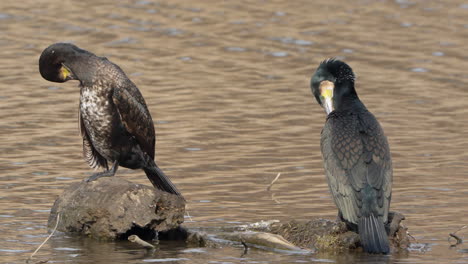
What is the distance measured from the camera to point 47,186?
40.7 feet

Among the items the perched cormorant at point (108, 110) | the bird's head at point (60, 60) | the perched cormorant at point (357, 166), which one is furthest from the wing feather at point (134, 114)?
the perched cormorant at point (357, 166)

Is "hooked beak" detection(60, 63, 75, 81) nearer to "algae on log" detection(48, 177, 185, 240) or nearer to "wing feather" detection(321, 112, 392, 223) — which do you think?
"algae on log" detection(48, 177, 185, 240)

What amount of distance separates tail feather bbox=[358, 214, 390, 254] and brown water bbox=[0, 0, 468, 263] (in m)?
0.18

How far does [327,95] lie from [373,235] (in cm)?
164

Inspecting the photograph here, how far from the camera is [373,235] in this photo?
9141 mm

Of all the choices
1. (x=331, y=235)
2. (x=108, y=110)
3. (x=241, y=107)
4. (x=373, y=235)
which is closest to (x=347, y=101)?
(x=331, y=235)

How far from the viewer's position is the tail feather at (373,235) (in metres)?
9.10

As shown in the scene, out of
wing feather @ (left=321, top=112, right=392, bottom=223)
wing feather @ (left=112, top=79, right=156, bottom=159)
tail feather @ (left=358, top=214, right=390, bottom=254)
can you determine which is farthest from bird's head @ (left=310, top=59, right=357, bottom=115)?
wing feather @ (left=112, top=79, right=156, bottom=159)

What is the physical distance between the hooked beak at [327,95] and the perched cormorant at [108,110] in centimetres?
151

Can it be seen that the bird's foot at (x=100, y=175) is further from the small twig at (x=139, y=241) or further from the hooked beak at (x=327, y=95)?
the hooked beak at (x=327, y=95)

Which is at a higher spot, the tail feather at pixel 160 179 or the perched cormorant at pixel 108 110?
the perched cormorant at pixel 108 110

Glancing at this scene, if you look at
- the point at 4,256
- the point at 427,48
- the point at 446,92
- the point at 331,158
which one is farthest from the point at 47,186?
the point at 427,48

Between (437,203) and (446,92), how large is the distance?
21.6 ft

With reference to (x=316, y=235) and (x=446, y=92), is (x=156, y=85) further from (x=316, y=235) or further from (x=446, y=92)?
(x=316, y=235)
